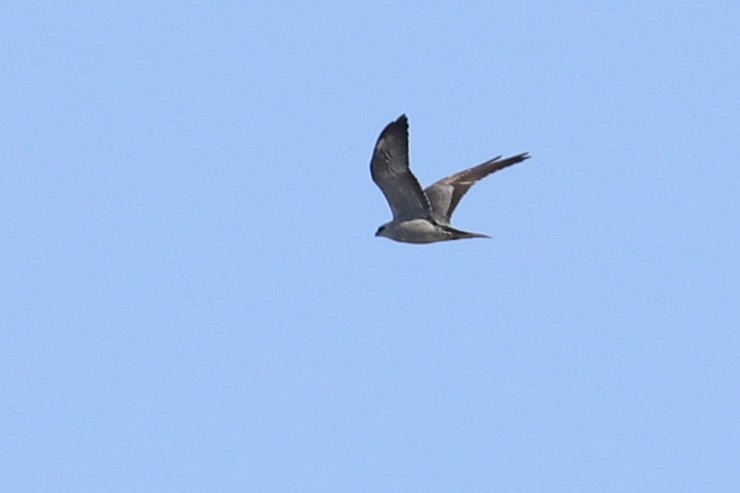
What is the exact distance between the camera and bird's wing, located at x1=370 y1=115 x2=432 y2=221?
2653cm

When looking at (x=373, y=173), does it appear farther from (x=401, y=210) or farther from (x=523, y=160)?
(x=523, y=160)

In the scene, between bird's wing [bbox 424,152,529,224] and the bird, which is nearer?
the bird

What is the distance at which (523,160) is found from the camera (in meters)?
31.1

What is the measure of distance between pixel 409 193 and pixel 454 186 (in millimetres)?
2773

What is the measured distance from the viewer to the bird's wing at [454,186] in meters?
29.5

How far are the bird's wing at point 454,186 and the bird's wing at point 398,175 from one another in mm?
870

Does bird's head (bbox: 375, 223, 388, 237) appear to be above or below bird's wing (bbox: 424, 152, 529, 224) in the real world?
below

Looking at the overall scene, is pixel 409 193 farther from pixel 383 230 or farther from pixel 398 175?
pixel 383 230

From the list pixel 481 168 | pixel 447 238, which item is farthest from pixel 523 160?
pixel 447 238

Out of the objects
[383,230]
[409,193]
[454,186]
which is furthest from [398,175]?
[454,186]

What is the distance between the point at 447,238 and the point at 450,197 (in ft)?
6.53

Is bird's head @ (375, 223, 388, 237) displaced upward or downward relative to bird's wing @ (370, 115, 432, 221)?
downward

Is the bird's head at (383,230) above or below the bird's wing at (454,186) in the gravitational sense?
below

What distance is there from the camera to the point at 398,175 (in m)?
27.0
